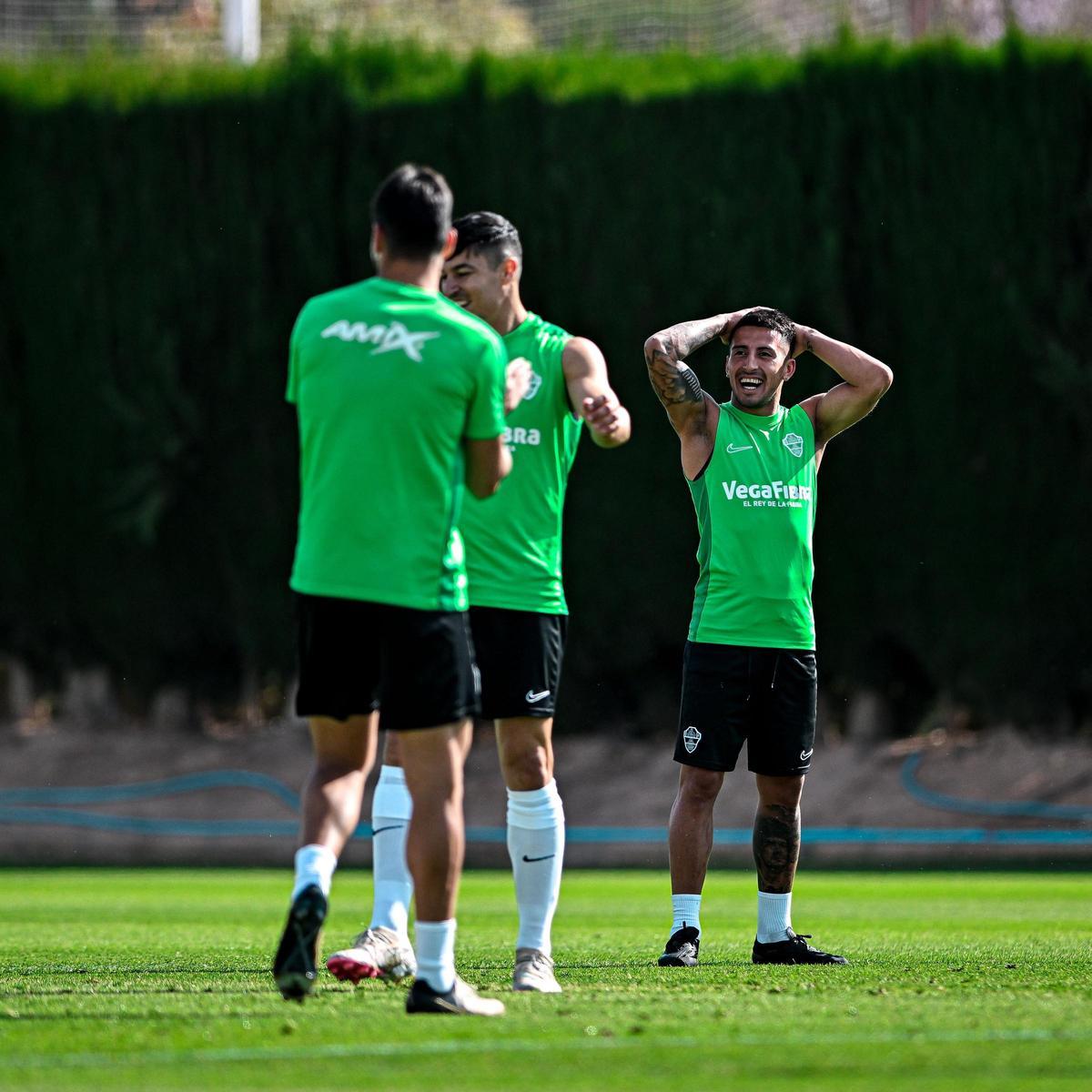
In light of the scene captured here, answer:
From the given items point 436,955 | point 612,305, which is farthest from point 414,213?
point 612,305

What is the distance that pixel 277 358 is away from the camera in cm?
1894

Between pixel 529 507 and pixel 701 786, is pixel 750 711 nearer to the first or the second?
pixel 701 786

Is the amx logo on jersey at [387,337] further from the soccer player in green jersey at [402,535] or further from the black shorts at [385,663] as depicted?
the black shorts at [385,663]

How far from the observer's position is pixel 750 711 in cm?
713

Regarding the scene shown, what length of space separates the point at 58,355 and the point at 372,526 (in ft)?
50.1

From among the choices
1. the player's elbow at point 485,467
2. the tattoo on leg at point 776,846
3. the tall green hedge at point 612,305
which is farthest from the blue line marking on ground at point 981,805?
the player's elbow at point 485,467

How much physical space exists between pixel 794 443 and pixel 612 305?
35.4ft

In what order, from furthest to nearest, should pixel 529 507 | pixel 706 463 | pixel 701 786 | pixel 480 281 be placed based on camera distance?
pixel 706 463, pixel 701 786, pixel 480 281, pixel 529 507

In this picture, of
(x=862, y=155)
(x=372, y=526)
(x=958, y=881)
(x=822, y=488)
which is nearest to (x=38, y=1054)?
(x=372, y=526)

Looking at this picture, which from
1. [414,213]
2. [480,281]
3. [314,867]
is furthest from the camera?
[480,281]

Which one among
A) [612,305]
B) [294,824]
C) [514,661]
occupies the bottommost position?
[294,824]

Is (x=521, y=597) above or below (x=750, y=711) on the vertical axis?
above

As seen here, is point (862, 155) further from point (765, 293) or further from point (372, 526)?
point (372, 526)

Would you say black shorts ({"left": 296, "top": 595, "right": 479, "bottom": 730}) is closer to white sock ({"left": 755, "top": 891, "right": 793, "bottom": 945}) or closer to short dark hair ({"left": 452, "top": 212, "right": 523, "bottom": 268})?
short dark hair ({"left": 452, "top": 212, "right": 523, "bottom": 268})
